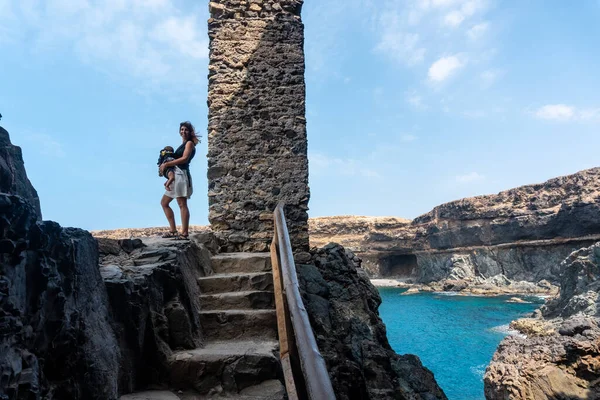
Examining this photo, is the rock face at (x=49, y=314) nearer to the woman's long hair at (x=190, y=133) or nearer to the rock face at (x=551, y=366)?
the woman's long hair at (x=190, y=133)

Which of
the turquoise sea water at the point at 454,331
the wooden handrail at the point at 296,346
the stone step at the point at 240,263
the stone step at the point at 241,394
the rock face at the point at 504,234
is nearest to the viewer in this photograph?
the wooden handrail at the point at 296,346

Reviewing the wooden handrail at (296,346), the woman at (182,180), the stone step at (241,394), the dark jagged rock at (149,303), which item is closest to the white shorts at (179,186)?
the woman at (182,180)

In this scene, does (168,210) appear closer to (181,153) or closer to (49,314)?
(181,153)

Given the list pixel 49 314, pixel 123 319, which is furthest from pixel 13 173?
pixel 49 314

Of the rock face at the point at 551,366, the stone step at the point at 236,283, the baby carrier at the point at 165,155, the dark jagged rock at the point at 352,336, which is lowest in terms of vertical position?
the rock face at the point at 551,366

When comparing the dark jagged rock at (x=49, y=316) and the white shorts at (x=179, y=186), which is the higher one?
the white shorts at (x=179, y=186)

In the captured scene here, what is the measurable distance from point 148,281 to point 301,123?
11.5 ft

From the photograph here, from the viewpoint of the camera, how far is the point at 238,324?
3.45m

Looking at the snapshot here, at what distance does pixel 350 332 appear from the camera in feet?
14.9

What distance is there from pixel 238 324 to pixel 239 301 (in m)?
0.31

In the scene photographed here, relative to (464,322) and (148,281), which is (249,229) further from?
(464,322)

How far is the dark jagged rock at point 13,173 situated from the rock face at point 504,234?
3537 cm

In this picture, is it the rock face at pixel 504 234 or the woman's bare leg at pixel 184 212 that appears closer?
the woman's bare leg at pixel 184 212

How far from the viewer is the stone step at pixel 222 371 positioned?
2.75 m
